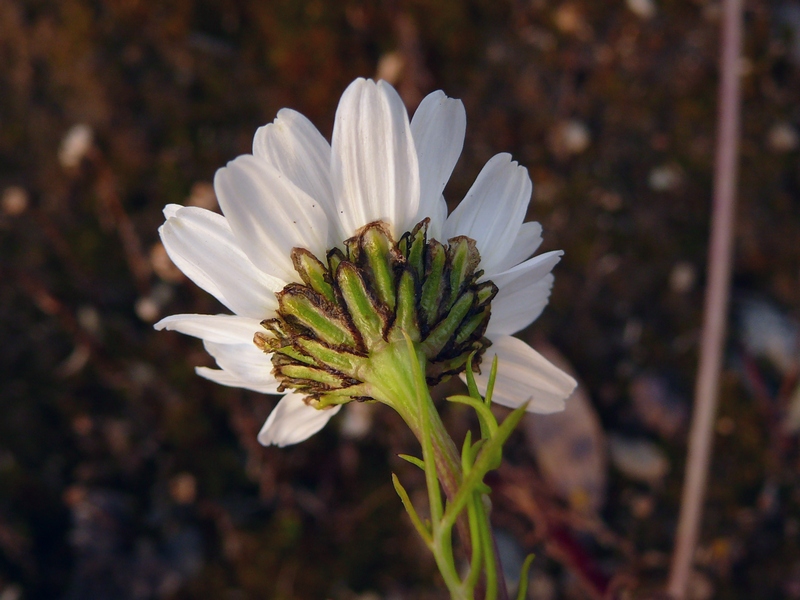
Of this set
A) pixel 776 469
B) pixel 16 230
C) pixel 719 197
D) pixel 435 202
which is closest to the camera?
pixel 435 202

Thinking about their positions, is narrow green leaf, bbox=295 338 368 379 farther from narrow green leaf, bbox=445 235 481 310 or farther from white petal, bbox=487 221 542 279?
white petal, bbox=487 221 542 279

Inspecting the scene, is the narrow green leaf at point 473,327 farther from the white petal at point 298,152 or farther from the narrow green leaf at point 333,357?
the white petal at point 298,152

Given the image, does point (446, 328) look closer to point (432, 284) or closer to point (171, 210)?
point (432, 284)

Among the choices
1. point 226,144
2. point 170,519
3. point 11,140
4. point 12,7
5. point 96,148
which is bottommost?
point 170,519

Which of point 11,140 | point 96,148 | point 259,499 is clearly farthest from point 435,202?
point 11,140

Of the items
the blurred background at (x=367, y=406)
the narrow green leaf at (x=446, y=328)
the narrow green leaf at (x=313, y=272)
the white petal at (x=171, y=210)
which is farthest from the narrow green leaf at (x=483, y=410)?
the blurred background at (x=367, y=406)

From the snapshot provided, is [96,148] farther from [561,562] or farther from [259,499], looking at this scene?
[561,562]

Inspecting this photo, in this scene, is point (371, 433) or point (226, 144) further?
point (226, 144)
